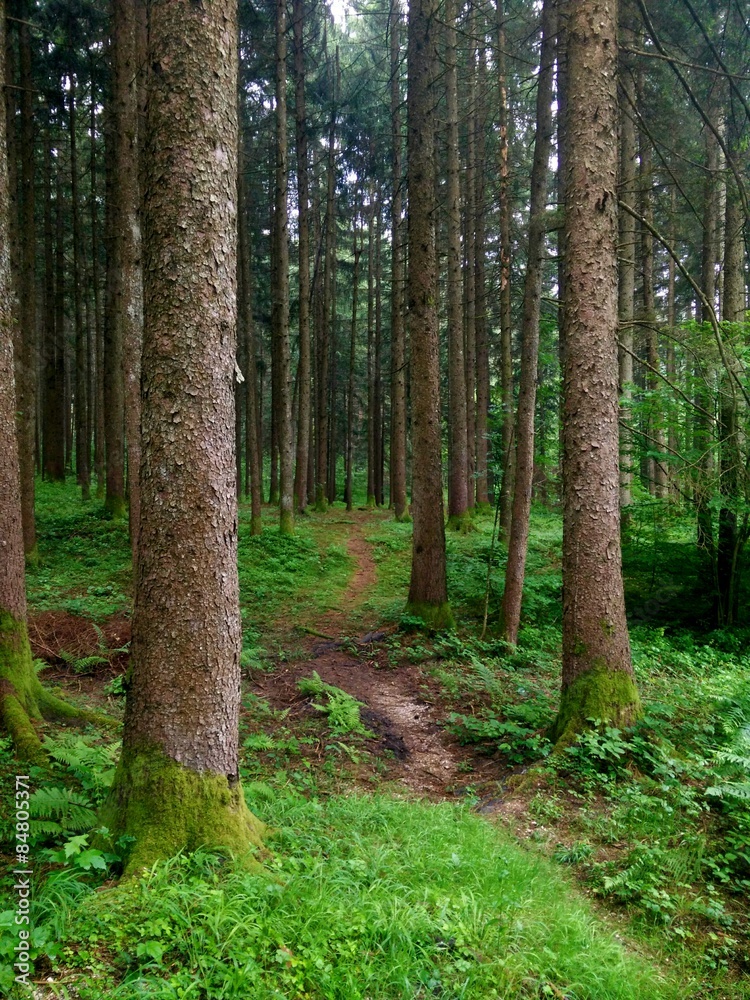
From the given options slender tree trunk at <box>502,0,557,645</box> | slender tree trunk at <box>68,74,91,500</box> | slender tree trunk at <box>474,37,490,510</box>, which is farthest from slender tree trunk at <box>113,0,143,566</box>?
slender tree trunk at <box>474,37,490,510</box>

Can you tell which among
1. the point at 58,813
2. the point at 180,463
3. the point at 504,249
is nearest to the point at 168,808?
the point at 58,813

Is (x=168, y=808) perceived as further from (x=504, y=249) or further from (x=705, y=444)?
(x=504, y=249)

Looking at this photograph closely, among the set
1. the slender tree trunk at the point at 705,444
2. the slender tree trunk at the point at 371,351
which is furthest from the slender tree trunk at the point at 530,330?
the slender tree trunk at the point at 371,351

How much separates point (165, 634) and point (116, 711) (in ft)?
13.0

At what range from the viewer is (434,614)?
33.0ft

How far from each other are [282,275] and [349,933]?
15.4 metres

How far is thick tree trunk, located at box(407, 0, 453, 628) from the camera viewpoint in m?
9.70

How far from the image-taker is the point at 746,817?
413cm

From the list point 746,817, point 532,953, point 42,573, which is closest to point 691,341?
point 746,817

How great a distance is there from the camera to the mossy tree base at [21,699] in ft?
15.5

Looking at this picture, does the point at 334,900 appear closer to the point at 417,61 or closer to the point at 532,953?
the point at 532,953

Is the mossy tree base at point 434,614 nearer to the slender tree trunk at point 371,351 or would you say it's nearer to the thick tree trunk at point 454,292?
the thick tree trunk at point 454,292

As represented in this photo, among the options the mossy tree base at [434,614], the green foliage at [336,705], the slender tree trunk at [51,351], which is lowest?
the green foliage at [336,705]

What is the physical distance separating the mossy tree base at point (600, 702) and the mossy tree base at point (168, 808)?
3.31 meters
